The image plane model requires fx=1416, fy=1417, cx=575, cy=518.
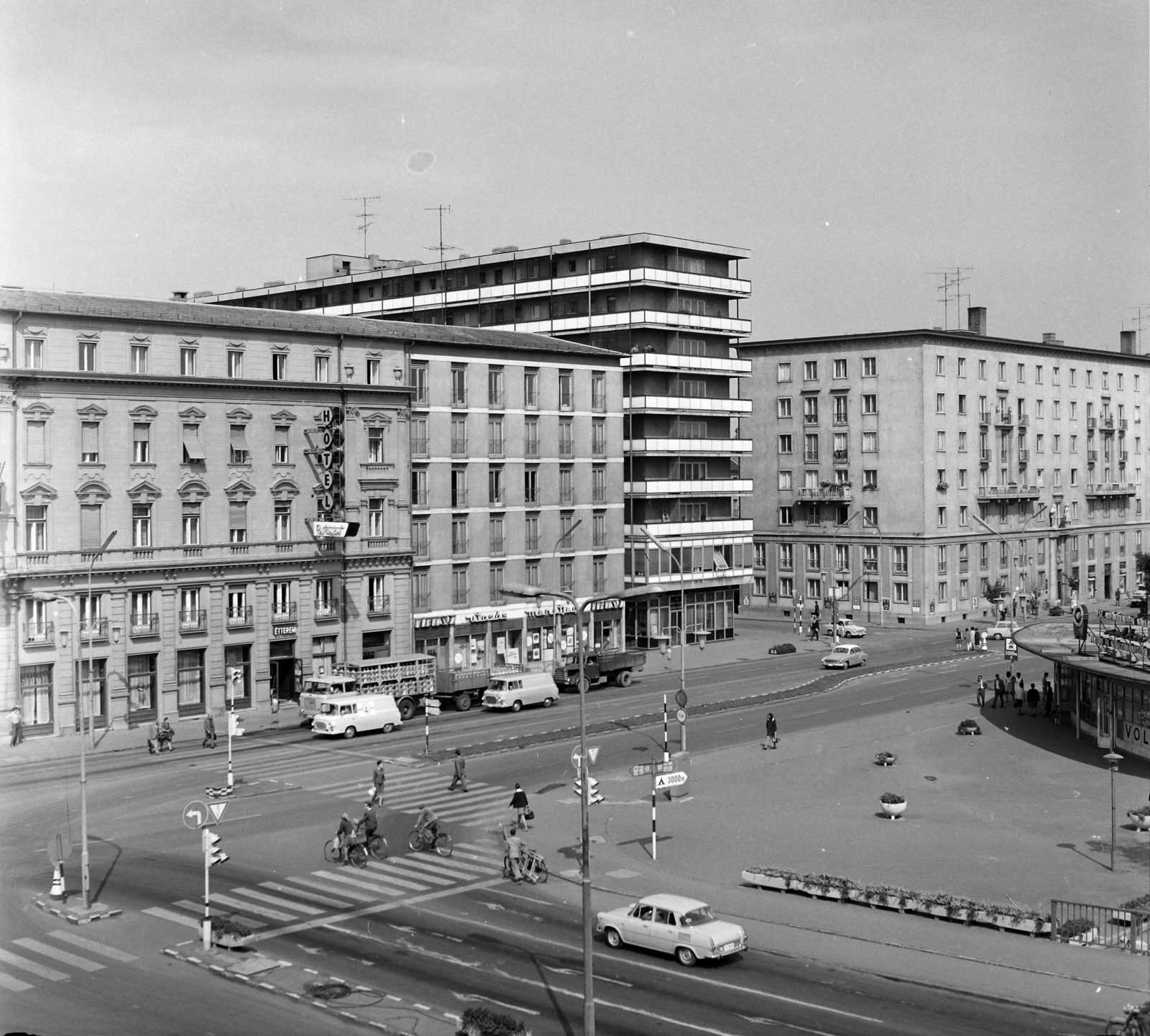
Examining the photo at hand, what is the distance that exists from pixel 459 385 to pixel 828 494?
49304mm

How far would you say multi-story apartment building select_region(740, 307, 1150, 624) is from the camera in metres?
120

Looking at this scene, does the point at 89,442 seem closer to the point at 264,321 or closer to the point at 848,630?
the point at 264,321

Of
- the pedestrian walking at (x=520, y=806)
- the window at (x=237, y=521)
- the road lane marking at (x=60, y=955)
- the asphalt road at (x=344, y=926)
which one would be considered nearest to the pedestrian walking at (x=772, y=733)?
the asphalt road at (x=344, y=926)

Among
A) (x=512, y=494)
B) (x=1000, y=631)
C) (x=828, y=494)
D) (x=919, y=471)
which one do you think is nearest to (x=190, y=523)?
(x=512, y=494)

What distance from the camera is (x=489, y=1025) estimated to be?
85.0ft

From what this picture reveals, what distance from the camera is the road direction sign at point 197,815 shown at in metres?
34.4

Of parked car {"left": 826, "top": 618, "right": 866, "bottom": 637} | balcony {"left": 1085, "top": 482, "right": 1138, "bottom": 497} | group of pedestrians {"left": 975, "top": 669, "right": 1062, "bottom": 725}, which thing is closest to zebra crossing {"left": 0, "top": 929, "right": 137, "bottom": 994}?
group of pedestrians {"left": 975, "top": 669, "right": 1062, "bottom": 725}

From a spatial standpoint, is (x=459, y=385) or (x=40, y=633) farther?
(x=459, y=385)

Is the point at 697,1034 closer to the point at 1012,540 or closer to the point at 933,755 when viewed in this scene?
the point at 933,755

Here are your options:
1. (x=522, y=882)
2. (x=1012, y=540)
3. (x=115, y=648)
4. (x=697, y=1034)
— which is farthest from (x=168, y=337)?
(x=1012, y=540)

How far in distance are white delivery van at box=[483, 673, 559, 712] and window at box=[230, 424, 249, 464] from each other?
17.4 meters

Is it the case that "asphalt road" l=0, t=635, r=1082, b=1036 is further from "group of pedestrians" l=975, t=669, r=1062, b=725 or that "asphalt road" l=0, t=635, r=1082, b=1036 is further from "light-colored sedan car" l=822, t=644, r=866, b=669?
"light-colored sedan car" l=822, t=644, r=866, b=669

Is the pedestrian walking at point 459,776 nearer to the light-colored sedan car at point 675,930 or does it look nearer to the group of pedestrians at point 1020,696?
the light-colored sedan car at point 675,930

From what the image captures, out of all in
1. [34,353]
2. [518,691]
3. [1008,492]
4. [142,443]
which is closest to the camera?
[34,353]
